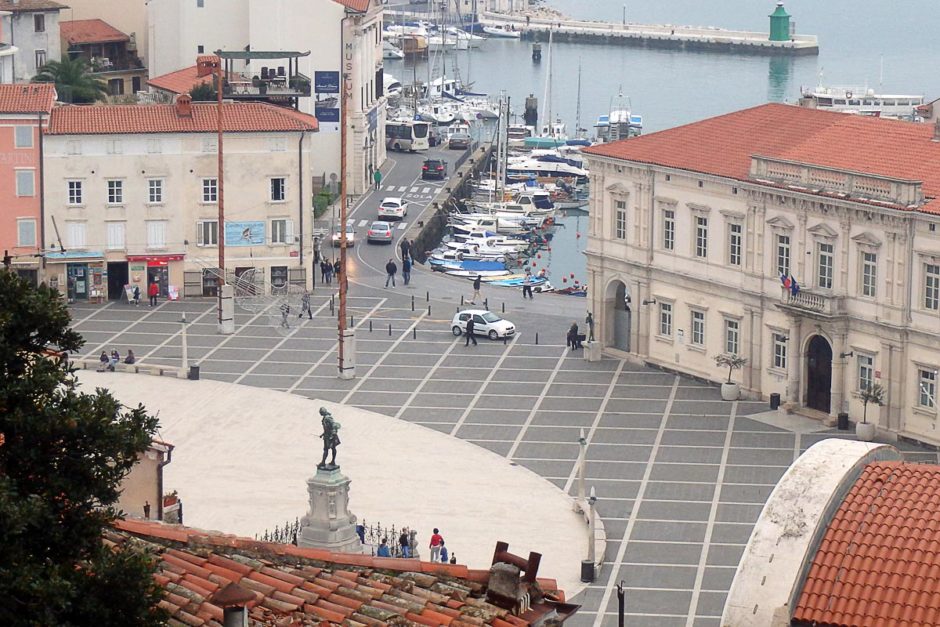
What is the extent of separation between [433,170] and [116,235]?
41.7 m

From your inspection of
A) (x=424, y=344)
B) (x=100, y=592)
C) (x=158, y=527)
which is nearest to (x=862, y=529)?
(x=158, y=527)

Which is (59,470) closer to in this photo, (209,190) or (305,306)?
(305,306)

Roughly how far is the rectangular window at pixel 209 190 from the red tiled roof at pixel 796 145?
16.3m

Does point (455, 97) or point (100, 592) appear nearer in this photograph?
point (100, 592)

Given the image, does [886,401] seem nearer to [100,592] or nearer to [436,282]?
[436,282]

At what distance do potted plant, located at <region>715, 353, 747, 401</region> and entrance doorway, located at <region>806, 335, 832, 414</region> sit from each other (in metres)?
2.75

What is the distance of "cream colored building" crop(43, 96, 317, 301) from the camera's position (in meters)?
89.6

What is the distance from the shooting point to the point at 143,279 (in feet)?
297

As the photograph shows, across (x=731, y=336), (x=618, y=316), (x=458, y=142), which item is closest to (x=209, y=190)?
→ (x=618, y=316)

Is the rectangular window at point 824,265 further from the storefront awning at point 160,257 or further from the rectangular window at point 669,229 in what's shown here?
the storefront awning at point 160,257

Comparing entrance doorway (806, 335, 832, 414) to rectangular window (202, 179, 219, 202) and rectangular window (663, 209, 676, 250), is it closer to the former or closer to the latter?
rectangular window (663, 209, 676, 250)

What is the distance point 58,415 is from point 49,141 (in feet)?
218

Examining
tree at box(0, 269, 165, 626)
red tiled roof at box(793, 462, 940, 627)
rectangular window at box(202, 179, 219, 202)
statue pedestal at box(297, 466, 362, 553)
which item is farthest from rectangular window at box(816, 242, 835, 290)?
tree at box(0, 269, 165, 626)

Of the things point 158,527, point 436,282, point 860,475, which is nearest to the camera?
point 158,527
